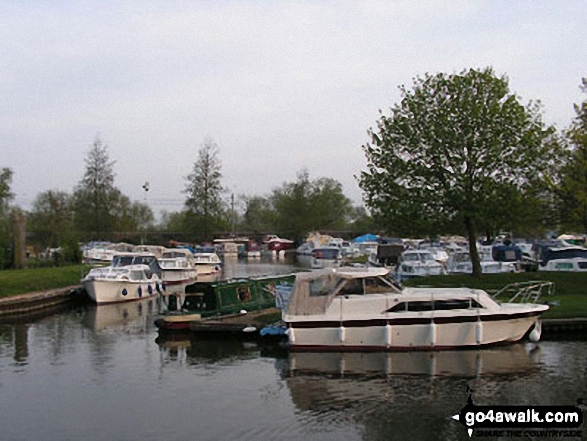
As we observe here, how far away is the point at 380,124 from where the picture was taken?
39594mm

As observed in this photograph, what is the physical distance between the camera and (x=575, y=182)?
119 ft

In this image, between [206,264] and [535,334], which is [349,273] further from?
[206,264]

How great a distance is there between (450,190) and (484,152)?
2.61 m

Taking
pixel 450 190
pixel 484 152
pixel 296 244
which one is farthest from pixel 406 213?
pixel 296 244

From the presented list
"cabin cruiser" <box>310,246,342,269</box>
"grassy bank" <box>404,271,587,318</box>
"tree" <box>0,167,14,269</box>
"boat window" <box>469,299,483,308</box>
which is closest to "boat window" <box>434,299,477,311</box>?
"boat window" <box>469,299,483,308</box>

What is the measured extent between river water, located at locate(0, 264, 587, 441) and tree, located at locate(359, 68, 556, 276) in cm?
1161

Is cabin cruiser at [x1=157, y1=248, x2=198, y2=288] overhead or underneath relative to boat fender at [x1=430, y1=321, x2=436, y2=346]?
overhead

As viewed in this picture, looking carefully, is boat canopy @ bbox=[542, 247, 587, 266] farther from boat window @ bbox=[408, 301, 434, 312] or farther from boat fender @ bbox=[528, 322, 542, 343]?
boat window @ bbox=[408, 301, 434, 312]

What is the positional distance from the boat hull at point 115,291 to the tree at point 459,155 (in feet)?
57.7

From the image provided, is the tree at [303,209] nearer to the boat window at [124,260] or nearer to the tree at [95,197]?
the tree at [95,197]

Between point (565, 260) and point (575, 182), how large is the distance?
9.42m

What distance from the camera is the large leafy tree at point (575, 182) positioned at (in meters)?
36.3

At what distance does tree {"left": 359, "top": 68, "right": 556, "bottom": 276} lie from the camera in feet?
120

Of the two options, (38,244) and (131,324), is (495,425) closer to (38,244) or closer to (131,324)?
(131,324)
